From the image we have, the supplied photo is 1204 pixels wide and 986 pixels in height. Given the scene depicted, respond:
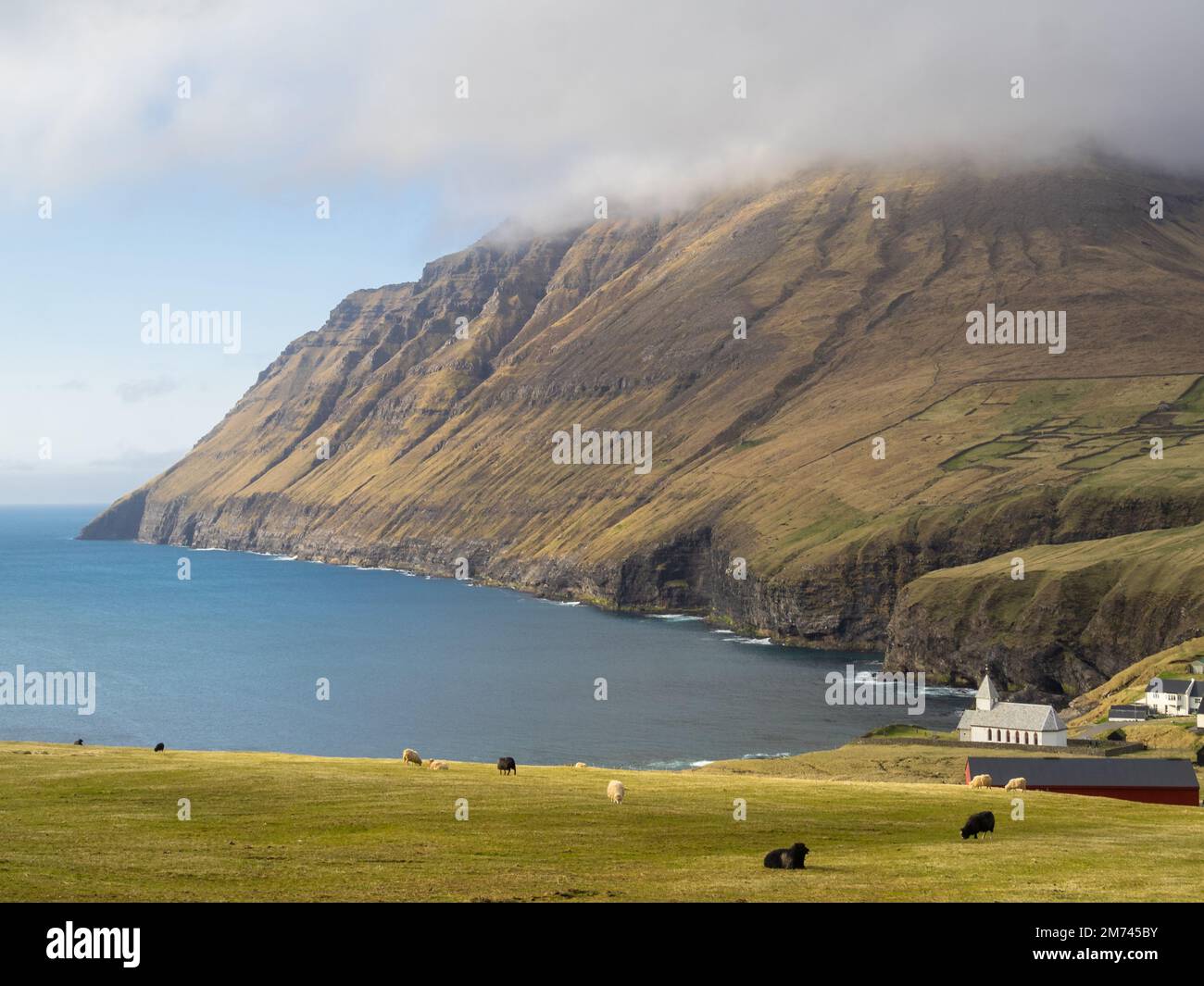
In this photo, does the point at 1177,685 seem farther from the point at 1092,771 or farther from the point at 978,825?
the point at 978,825

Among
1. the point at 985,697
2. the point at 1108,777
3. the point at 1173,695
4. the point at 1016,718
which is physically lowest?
the point at 1016,718

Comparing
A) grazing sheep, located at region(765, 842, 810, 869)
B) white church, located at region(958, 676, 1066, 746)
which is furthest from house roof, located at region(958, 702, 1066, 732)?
grazing sheep, located at region(765, 842, 810, 869)

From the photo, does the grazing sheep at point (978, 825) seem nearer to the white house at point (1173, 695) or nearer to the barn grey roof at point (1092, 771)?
the barn grey roof at point (1092, 771)

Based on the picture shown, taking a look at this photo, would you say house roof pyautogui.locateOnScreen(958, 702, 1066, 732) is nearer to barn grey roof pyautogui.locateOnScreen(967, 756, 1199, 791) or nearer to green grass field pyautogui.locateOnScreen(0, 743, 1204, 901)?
barn grey roof pyautogui.locateOnScreen(967, 756, 1199, 791)

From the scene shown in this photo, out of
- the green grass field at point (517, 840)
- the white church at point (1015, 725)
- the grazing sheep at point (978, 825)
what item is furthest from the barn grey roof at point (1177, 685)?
the grazing sheep at point (978, 825)

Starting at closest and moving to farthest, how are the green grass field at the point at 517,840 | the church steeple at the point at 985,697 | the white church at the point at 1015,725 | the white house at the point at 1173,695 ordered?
the green grass field at the point at 517,840
the white church at the point at 1015,725
the white house at the point at 1173,695
the church steeple at the point at 985,697

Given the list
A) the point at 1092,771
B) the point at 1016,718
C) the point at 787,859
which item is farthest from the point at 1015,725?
the point at 787,859
